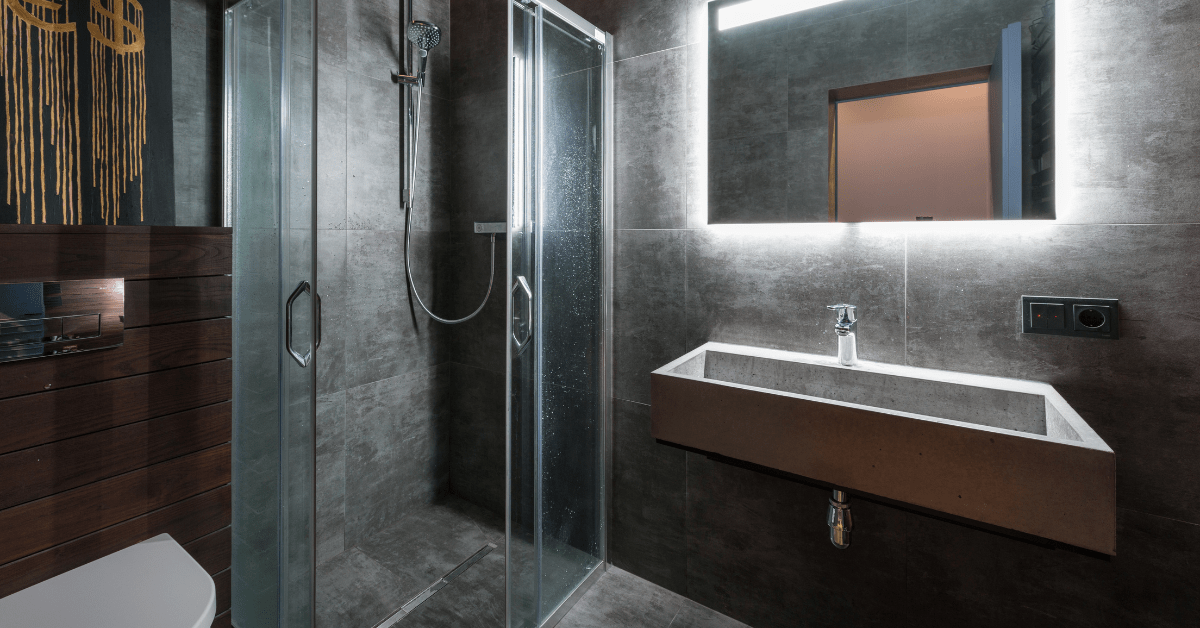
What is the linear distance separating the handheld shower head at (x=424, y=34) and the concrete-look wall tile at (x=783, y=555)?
165 cm

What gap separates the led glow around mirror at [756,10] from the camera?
1.54 meters

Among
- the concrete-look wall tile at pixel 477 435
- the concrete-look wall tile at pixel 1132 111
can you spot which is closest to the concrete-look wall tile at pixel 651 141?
the concrete-look wall tile at pixel 477 435

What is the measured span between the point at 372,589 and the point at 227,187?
1.37 meters

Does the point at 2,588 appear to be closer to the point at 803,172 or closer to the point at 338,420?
the point at 338,420

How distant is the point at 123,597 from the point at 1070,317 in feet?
7.38

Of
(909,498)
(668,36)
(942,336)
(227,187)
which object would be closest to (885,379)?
(942,336)

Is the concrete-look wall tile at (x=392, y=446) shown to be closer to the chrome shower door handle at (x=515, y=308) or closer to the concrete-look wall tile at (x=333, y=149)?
the chrome shower door handle at (x=515, y=308)

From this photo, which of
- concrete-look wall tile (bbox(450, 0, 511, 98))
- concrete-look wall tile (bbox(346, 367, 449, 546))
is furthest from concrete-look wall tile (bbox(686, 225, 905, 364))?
concrete-look wall tile (bbox(346, 367, 449, 546))

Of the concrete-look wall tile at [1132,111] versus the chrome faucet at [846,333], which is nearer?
the concrete-look wall tile at [1132,111]

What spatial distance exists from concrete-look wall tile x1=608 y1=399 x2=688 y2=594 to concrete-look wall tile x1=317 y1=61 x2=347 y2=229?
117 cm

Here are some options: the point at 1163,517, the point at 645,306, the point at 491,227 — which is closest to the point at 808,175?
the point at 645,306

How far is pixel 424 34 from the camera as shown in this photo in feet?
5.38

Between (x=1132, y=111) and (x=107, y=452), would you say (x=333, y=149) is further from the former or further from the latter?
(x=1132, y=111)

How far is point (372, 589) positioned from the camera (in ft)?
5.60
